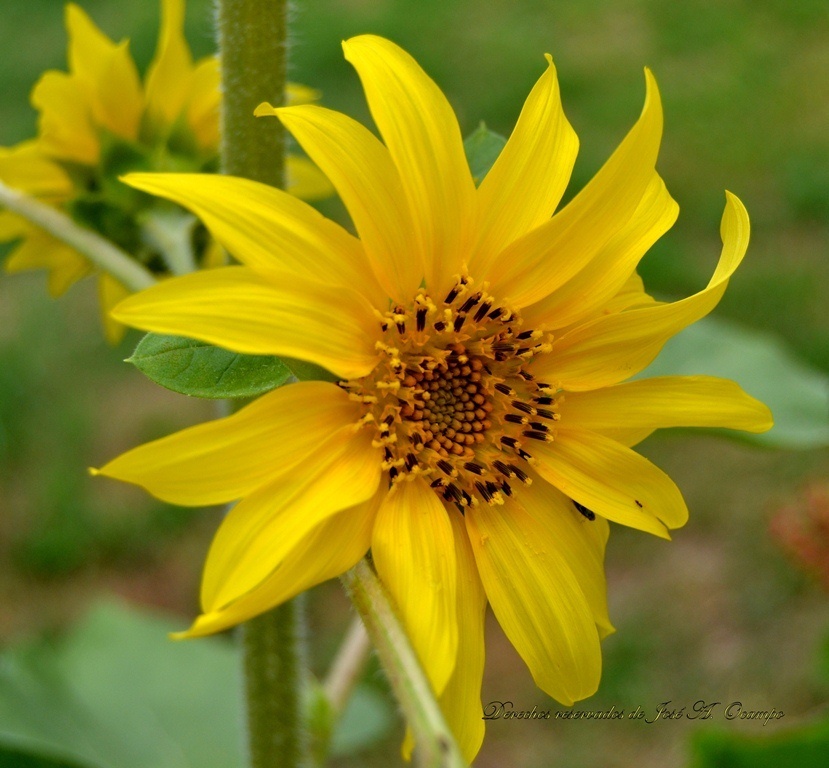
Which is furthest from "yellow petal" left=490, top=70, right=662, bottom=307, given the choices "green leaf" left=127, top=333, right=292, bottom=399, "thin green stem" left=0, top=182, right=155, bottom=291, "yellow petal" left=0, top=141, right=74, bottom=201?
"yellow petal" left=0, top=141, right=74, bottom=201

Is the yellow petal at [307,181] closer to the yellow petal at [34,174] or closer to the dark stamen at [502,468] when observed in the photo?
the yellow petal at [34,174]

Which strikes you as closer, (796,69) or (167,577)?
(167,577)

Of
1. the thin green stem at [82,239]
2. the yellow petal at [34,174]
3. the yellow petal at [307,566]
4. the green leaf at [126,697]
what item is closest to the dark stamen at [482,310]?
the yellow petal at [307,566]

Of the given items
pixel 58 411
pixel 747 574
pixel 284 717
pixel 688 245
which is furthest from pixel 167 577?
pixel 688 245

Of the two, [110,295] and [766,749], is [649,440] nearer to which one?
[766,749]

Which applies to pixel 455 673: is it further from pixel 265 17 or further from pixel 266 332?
pixel 265 17

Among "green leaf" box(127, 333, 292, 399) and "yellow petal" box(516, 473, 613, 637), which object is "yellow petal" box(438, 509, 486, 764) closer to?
"yellow petal" box(516, 473, 613, 637)
